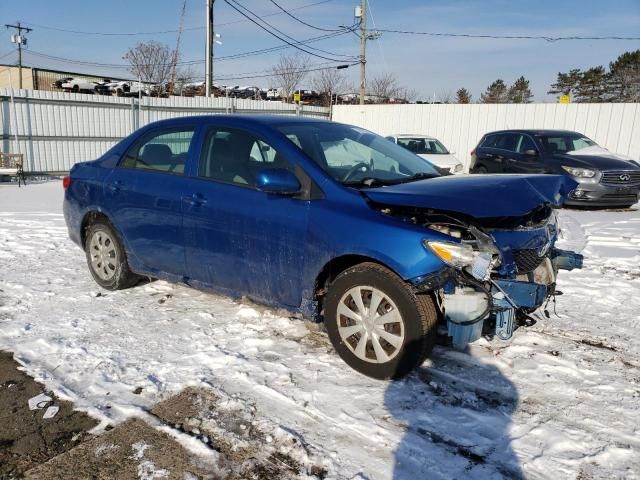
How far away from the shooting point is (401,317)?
3.23 metres

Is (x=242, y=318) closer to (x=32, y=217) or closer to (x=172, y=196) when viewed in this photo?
(x=172, y=196)

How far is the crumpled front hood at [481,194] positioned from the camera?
3221 millimetres

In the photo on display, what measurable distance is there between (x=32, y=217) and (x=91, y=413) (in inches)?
286

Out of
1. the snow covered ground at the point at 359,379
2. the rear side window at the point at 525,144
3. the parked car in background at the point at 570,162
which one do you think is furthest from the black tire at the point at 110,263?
the rear side window at the point at 525,144

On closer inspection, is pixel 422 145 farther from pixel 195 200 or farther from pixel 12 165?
pixel 12 165

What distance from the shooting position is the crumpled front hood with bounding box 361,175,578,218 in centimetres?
322

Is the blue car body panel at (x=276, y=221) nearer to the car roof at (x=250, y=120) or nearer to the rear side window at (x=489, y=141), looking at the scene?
the car roof at (x=250, y=120)

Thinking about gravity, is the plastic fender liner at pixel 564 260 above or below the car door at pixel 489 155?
below

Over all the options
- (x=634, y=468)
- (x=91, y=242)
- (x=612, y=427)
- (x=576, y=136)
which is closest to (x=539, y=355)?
(x=612, y=427)

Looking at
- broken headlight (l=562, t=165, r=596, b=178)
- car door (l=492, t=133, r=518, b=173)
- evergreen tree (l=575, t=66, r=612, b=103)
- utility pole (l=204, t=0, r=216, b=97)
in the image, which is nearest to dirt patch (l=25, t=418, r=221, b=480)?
broken headlight (l=562, t=165, r=596, b=178)

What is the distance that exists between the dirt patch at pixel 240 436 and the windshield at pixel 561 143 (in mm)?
10007

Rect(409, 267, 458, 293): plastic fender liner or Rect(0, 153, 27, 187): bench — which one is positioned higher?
Rect(409, 267, 458, 293): plastic fender liner

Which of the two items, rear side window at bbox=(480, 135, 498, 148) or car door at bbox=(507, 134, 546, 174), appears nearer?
car door at bbox=(507, 134, 546, 174)

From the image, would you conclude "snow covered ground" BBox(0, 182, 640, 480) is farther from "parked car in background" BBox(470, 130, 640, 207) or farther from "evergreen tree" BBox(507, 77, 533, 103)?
"evergreen tree" BBox(507, 77, 533, 103)
